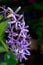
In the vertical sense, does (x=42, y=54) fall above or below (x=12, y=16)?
below

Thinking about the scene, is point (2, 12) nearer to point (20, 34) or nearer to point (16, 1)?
point (20, 34)

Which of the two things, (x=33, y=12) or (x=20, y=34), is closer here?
(x=20, y=34)

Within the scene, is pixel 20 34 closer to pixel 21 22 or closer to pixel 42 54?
pixel 21 22

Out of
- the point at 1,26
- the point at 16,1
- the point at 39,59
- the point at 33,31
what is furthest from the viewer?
the point at 39,59

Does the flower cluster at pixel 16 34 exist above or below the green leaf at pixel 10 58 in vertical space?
above

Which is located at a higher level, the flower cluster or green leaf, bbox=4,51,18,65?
the flower cluster

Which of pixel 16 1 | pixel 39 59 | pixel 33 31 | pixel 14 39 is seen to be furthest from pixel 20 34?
pixel 39 59

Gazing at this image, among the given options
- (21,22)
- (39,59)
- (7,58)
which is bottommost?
(39,59)

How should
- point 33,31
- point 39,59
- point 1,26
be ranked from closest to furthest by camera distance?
point 1,26 → point 33,31 → point 39,59

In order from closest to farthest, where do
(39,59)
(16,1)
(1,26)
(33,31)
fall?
(1,26)
(16,1)
(33,31)
(39,59)
